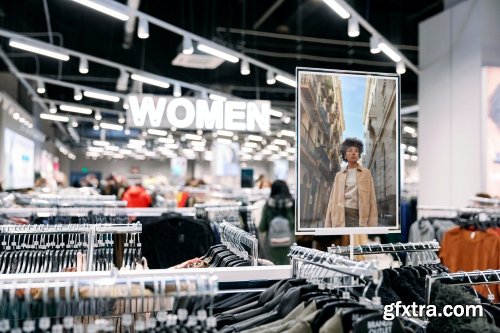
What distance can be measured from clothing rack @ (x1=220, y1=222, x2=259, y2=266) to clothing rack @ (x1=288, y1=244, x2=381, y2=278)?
443mm

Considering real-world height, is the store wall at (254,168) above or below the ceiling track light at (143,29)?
below

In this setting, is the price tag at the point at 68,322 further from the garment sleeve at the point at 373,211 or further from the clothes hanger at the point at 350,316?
the garment sleeve at the point at 373,211

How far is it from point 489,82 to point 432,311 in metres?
6.53

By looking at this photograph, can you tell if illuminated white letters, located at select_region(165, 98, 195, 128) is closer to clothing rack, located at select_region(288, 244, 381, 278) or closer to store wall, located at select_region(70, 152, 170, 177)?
clothing rack, located at select_region(288, 244, 381, 278)

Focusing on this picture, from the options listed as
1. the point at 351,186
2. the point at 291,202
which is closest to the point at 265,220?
the point at 291,202

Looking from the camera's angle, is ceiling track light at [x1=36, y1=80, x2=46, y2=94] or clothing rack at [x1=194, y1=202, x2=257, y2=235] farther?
ceiling track light at [x1=36, y1=80, x2=46, y2=94]

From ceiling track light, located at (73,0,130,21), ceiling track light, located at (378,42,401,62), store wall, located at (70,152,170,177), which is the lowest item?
store wall, located at (70,152,170,177)

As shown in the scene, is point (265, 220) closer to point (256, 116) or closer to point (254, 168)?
point (256, 116)

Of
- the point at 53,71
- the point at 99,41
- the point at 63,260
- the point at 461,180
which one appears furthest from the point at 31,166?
the point at 63,260

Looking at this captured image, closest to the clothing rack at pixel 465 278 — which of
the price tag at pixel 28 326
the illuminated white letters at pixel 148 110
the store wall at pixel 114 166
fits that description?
the price tag at pixel 28 326

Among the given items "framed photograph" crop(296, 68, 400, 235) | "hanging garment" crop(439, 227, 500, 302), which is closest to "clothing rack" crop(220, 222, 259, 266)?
"framed photograph" crop(296, 68, 400, 235)

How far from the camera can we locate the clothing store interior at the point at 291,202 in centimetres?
191

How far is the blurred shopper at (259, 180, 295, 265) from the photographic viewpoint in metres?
6.07

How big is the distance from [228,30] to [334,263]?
1008cm
